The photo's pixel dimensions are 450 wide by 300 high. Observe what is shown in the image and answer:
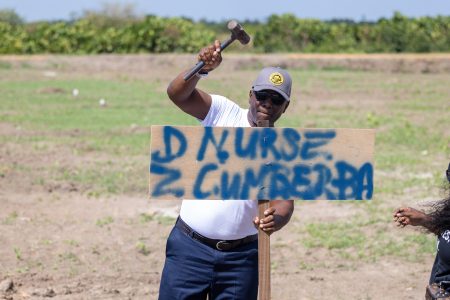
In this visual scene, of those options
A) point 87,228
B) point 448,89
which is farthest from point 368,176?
point 448,89

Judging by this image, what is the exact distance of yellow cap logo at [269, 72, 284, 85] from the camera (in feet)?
13.9

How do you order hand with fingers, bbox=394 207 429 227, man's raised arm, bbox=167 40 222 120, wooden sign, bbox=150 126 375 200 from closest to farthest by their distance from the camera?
wooden sign, bbox=150 126 375 200 < man's raised arm, bbox=167 40 222 120 < hand with fingers, bbox=394 207 429 227

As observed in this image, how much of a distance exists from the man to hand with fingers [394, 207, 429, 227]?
566 millimetres

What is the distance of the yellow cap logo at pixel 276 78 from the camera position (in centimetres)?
424

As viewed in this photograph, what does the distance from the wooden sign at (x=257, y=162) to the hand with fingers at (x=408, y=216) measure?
456mm

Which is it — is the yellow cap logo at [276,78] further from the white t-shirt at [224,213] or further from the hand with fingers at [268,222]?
the hand with fingers at [268,222]

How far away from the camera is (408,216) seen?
4.53 metres

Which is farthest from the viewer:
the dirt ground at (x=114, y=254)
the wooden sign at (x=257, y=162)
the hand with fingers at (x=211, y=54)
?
the dirt ground at (x=114, y=254)

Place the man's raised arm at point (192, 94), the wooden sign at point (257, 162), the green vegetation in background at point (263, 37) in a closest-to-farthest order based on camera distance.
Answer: the wooden sign at point (257, 162), the man's raised arm at point (192, 94), the green vegetation in background at point (263, 37)

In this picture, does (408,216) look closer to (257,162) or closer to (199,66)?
(257,162)

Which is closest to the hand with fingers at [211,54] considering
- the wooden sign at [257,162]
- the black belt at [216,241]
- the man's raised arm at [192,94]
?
the man's raised arm at [192,94]

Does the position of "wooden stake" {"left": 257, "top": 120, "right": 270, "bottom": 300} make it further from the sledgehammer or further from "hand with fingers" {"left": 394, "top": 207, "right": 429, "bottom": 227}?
"hand with fingers" {"left": 394, "top": 207, "right": 429, "bottom": 227}

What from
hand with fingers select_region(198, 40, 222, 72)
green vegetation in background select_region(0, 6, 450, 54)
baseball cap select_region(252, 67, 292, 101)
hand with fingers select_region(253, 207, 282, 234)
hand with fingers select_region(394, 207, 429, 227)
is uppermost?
green vegetation in background select_region(0, 6, 450, 54)

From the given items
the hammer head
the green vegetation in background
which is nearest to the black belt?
the hammer head
